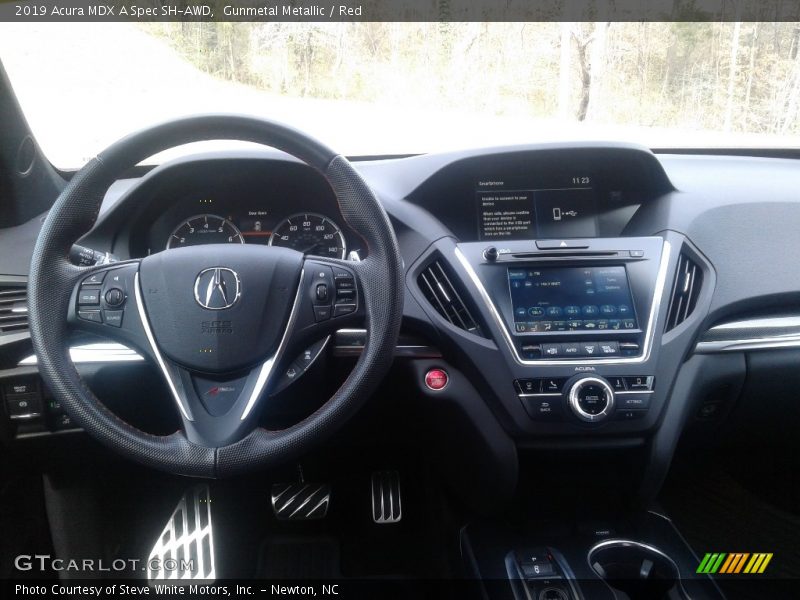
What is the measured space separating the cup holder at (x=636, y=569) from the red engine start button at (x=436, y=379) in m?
0.65

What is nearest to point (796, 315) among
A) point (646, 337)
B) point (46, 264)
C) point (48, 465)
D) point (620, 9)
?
point (646, 337)

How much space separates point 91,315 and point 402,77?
1018mm

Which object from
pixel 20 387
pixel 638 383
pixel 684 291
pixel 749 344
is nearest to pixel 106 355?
pixel 20 387

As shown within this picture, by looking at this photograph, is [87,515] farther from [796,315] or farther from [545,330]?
[796,315]

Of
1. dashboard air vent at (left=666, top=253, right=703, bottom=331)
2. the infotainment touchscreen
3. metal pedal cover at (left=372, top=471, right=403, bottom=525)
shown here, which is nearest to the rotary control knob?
the infotainment touchscreen

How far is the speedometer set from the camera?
6.11ft

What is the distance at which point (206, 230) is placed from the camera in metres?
1.87

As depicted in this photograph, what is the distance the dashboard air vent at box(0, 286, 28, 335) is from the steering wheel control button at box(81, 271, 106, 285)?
46cm

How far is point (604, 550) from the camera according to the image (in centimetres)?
187

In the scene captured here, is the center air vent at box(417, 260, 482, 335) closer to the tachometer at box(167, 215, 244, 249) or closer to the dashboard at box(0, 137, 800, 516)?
the dashboard at box(0, 137, 800, 516)

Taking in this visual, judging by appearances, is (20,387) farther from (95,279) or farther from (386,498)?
(386,498)

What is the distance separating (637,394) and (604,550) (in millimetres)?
501

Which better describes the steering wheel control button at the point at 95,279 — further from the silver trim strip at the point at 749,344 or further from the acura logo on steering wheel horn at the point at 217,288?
the silver trim strip at the point at 749,344

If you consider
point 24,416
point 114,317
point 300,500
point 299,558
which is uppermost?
point 114,317
